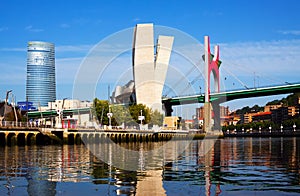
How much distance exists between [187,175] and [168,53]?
8601cm

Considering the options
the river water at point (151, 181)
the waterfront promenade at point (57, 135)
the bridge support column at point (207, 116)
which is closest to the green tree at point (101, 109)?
the waterfront promenade at point (57, 135)

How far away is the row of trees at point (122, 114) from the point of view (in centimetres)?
7525

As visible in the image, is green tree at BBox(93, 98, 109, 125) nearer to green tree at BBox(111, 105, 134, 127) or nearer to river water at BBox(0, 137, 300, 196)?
green tree at BBox(111, 105, 134, 127)

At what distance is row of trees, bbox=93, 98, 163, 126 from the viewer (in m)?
75.2

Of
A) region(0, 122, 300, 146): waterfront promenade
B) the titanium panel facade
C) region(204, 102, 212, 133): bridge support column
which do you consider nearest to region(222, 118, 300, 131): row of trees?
the titanium panel facade

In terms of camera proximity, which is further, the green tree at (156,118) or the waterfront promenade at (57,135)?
the green tree at (156,118)

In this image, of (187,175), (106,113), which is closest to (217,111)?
(106,113)

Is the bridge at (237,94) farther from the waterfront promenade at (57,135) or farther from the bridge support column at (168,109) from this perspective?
the waterfront promenade at (57,135)

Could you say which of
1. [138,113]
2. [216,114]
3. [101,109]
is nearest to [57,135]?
[101,109]

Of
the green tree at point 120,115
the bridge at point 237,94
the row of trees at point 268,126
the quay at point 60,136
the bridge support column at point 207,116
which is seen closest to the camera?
the quay at point 60,136

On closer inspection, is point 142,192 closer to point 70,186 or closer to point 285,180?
point 70,186

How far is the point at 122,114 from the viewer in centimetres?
8131

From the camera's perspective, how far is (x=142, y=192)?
9.55 m

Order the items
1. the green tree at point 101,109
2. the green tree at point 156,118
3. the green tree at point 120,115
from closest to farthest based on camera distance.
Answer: the green tree at point 101,109 → the green tree at point 120,115 → the green tree at point 156,118
